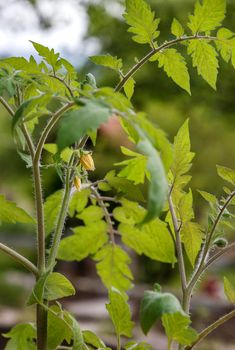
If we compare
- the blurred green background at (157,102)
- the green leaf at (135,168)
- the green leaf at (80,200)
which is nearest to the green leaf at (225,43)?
the green leaf at (135,168)

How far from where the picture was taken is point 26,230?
26.7 feet

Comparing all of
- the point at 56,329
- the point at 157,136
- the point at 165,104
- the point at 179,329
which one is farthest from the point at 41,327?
the point at 165,104

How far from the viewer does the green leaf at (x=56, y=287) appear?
59 cm

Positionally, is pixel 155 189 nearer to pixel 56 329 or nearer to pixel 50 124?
pixel 50 124

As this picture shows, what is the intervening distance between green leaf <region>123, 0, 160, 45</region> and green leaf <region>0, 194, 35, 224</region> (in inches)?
7.6

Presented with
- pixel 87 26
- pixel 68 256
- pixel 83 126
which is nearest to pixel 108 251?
pixel 68 256

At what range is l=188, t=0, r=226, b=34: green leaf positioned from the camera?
59cm

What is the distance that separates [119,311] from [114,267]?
0.73ft

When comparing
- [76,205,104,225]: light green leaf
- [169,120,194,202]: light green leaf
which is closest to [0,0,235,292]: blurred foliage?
[76,205,104,225]: light green leaf

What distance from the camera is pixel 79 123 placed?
0.40 metres

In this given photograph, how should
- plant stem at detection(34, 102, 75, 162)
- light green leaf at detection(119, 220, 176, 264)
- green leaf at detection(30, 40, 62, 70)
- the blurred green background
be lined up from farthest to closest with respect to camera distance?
1. the blurred green background
2. light green leaf at detection(119, 220, 176, 264)
3. green leaf at detection(30, 40, 62, 70)
4. plant stem at detection(34, 102, 75, 162)

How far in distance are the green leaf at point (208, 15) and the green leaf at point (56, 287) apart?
→ 25 centimetres

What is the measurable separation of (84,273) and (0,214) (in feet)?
17.1

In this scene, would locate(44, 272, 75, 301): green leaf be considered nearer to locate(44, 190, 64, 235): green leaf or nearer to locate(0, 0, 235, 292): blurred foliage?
locate(44, 190, 64, 235): green leaf
